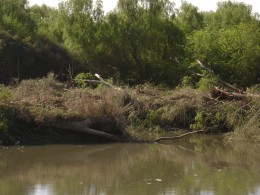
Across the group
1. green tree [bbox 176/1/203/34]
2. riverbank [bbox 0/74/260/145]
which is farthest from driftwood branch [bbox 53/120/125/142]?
green tree [bbox 176/1/203/34]

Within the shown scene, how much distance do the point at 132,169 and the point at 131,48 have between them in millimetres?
18097

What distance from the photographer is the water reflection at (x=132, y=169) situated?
12.1 metres

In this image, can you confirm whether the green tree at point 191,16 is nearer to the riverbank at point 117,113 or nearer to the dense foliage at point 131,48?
the dense foliage at point 131,48

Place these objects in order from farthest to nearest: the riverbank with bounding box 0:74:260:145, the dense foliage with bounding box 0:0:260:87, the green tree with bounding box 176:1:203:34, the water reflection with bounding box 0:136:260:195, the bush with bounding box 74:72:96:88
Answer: the green tree with bounding box 176:1:203:34
the dense foliage with bounding box 0:0:260:87
the bush with bounding box 74:72:96:88
the riverbank with bounding box 0:74:260:145
the water reflection with bounding box 0:136:260:195

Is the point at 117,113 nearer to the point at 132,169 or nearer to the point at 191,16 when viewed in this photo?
the point at 132,169

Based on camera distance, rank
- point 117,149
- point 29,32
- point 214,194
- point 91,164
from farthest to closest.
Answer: point 29,32, point 117,149, point 91,164, point 214,194

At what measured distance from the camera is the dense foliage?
2977cm

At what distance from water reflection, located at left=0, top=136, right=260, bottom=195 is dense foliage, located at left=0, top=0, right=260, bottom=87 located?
11.2 m

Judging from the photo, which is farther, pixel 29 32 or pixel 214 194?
pixel 29 32

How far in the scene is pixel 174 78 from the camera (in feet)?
100

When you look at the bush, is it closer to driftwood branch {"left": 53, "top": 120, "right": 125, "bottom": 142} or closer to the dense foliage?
the dense foliage

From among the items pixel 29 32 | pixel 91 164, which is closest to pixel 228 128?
pixel 91 164

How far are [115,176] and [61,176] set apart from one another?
4.70 feet

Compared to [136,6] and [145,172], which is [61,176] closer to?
[145,172]
